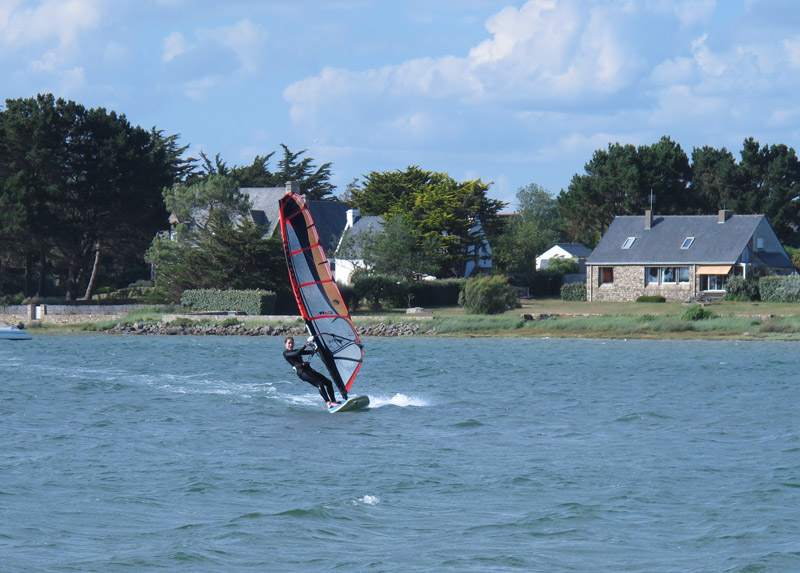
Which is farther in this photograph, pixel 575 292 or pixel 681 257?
pixel 575 292

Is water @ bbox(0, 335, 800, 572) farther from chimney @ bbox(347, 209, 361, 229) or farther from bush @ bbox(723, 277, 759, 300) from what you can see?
chimney @ bbox(347, 209, 361, 229)

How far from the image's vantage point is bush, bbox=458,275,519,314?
5278cm

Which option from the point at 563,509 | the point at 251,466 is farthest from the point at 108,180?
the point at 563,509

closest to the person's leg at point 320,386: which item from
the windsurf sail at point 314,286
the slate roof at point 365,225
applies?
the windsurf sail at point 314,286

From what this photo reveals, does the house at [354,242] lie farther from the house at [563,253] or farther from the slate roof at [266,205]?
the house at [563,253]

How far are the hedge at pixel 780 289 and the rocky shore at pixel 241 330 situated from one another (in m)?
19.2

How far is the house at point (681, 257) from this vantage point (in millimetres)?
60906

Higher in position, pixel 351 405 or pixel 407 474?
pixel 351 405

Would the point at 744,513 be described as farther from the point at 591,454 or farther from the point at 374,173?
the point at 374,173

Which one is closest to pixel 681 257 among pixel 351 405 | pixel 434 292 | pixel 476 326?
pixel 434 292

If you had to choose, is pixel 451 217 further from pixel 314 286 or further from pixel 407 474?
pixel 407 474

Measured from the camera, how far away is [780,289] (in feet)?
182

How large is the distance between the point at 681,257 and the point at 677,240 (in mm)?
2194

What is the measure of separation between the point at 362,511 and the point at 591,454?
5.59 m
